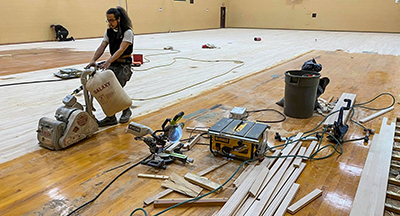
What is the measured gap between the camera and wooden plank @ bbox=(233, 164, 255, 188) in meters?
2.04

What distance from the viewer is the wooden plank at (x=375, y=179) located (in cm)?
176

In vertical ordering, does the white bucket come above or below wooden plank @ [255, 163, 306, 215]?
above

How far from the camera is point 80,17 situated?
1188 cm

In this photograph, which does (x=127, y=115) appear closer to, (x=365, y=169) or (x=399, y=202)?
(x=365, y=169)

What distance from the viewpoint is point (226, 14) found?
21422 mm

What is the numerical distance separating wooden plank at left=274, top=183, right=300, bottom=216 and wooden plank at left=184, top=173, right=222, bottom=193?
1.41 ft

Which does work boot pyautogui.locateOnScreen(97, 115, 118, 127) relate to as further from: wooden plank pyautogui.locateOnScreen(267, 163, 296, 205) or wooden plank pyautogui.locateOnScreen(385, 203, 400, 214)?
wooden plank pyautogui.locateOnScreen(385, 203, 400, 214)

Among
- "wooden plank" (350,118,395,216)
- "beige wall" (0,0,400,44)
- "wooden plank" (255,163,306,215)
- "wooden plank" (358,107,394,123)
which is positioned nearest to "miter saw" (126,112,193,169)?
"wooden plank" (255,163,306,215)

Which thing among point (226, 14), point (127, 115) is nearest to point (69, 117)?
point (127, 115)

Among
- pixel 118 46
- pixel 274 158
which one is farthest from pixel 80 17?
pixel 274 158

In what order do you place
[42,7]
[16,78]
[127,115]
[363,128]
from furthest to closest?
[42,7]
[16,78]
[127,115]
[363,128]

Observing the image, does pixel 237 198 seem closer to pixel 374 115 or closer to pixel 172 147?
pixel 172 147

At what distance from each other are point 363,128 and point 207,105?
6.10 ft

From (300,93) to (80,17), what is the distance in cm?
1131
